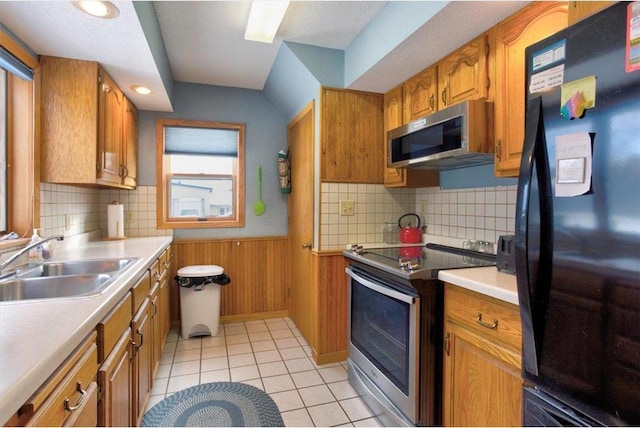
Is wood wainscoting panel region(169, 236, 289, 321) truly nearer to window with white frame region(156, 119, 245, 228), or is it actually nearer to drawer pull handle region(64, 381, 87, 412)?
window with white frame region(156, 119, 245, 228)

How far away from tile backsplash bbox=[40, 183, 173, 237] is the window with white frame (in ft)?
0.38

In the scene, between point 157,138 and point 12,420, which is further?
point 157,138

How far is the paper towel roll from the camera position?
2848 mm

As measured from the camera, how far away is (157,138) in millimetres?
3213

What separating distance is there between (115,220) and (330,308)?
1998mm

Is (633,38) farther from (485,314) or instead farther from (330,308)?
(330,308)

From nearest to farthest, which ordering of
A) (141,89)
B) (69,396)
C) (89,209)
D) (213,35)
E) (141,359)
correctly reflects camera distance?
(69,396), (141,359), (213,35), (141,89), (89,209)

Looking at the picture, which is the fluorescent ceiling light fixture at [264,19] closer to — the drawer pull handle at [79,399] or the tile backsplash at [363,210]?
the tile backsplash at [363,210]

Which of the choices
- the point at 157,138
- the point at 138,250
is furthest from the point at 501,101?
the point at 157,138

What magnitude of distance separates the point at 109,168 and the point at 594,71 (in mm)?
2571

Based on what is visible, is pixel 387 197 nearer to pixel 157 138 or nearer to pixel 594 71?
pixel 594 71

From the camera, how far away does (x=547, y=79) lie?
0.94 meters

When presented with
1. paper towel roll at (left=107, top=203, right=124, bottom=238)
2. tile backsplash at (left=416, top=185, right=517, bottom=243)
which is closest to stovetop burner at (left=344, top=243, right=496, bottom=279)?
tile backsplash at (left=416, top=185, right=517, bottom=243)

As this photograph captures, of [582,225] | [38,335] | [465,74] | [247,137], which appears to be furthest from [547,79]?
[247,137]
